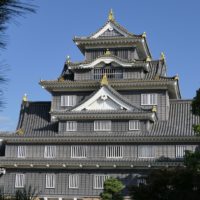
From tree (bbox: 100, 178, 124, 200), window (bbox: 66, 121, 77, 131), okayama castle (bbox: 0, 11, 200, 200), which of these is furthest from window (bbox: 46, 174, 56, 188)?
tree (bbox: 100, 178, 124, 200)

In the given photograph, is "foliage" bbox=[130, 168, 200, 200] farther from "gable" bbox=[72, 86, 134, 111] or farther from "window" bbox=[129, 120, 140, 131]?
"gable" bbox=[72, 86, 134, 111]

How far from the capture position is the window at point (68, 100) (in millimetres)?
39969

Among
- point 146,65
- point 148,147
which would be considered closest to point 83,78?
point 146,65

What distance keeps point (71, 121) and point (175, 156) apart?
29.4ft

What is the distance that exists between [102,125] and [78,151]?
2.87 m

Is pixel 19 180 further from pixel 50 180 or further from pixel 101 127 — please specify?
pixel 101 127

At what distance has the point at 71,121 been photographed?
37.9 meters

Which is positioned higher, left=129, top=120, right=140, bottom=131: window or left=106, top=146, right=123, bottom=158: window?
left=129, top=120, right=140, bottom=131: window

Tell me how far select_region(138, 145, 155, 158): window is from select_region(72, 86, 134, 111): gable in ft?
11.7

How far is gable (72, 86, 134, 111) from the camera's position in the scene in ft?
122

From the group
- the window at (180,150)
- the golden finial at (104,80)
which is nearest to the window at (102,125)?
the golden finial at (104,80)

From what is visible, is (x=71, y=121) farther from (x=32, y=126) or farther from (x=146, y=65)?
(x=146, y=65)

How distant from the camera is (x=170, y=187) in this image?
2072 centimetres

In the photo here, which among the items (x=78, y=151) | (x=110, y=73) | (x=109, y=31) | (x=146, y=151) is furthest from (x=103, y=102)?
(x=109, y=31)
